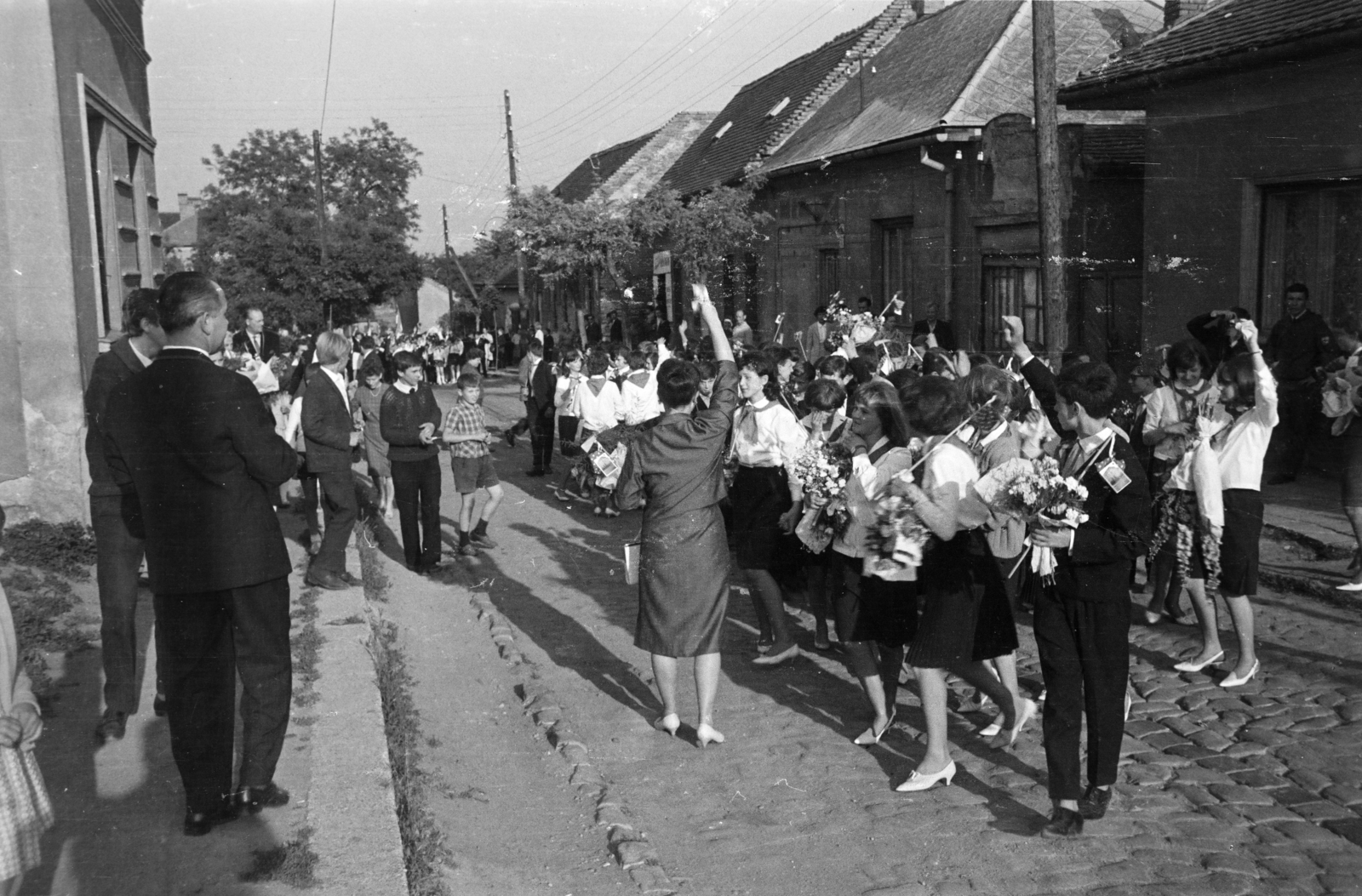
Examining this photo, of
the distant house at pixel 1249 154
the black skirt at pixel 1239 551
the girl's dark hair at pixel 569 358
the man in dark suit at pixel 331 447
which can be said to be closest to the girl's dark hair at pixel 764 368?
the black skirt at pixel 1239 551

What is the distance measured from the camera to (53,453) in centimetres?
947

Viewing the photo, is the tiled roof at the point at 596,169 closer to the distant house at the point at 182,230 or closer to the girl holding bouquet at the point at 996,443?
the distant house at the point at 182,230

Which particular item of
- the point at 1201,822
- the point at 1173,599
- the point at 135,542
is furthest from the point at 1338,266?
the point at 135,542

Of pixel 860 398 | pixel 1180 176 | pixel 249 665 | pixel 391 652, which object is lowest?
pixel 391 652

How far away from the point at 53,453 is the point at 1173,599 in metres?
8.14

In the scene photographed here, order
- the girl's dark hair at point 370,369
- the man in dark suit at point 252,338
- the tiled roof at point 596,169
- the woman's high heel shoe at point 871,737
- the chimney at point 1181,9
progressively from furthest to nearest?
the tiled roof at point 596,169, the chimney at point 1181,9, the girl's dark hair at point 370,369, the man in dark suit at point 252,338, the woman's high heel shoe at point 871,737

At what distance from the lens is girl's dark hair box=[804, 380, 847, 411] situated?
7.27 m

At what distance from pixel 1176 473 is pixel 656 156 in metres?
41.5

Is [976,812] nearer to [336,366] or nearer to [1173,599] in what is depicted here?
[1173,599]

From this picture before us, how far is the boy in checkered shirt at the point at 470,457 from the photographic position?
10.7m

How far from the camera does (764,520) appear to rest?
7219 millimetres

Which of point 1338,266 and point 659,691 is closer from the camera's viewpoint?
point 659,691

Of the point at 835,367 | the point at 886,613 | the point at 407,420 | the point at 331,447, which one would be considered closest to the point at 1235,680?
the point at 886,613

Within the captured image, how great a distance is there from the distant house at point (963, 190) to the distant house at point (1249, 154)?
156 centimetres
